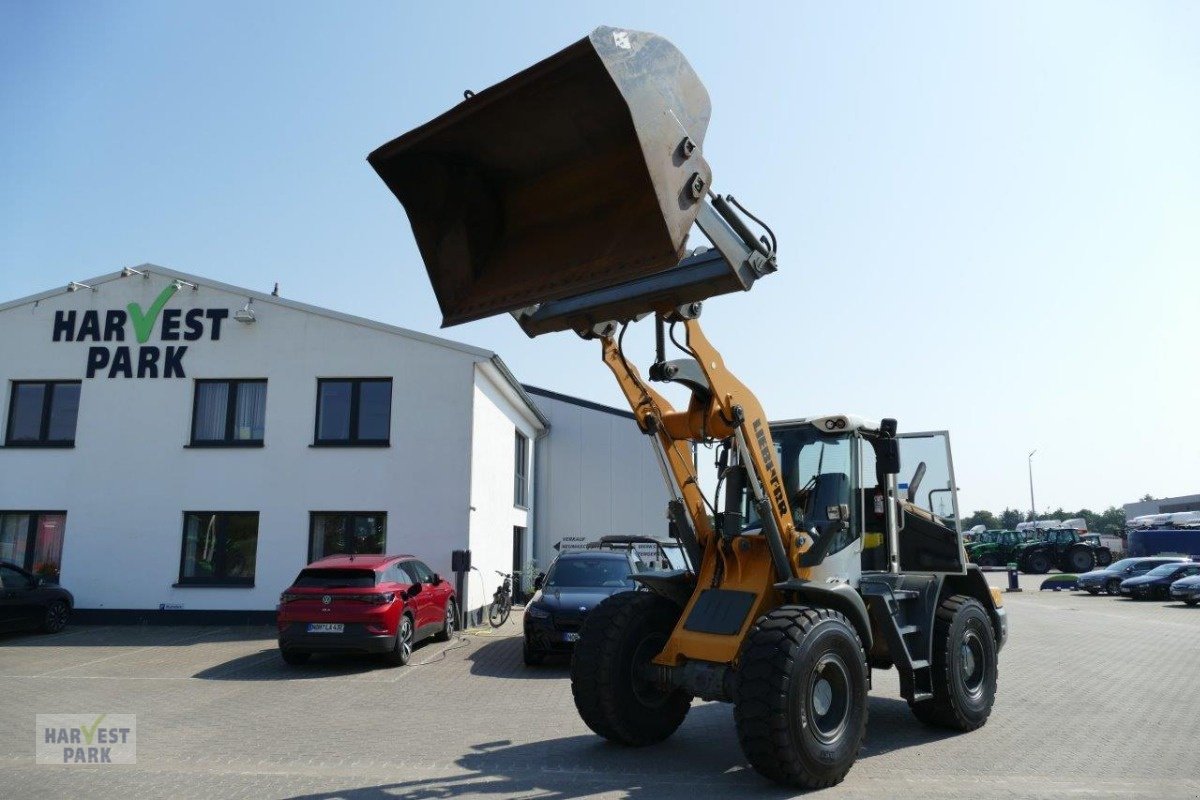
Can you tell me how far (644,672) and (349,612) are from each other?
20.7 ft

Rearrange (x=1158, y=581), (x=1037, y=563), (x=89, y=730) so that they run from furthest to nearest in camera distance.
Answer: (x=1037, y=563) → (x=1158, y=581) → (x=89, y=730)

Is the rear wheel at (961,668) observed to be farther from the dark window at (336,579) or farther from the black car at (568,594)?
the dark window at (336,579)

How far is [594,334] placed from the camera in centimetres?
660

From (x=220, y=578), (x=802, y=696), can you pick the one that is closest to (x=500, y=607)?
(x=220, y=578)

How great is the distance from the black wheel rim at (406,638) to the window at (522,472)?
9.65m

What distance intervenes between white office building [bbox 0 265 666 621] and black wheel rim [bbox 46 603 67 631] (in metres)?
0.90

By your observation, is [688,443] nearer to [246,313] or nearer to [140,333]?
[246,313]

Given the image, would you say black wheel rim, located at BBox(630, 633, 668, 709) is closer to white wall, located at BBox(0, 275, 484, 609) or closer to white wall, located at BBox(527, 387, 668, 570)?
white wall, located at BBox(0, 275, 484, 609)

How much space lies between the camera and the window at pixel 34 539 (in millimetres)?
17312

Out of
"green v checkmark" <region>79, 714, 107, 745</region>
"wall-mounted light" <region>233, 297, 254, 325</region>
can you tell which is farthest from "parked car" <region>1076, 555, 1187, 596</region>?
"green v checkmark" <region>79, 714, 107, 745</region>

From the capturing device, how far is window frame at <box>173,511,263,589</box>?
54.8 ft

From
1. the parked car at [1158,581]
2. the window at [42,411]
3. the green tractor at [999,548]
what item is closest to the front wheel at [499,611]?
the window at [42,411]

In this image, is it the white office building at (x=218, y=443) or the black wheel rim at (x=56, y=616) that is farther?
the white office building at (x=218, y=443)

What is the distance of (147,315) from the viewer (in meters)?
18.0
